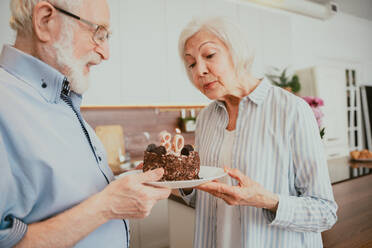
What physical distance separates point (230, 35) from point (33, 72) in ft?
2.40

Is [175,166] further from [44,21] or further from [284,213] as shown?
[44,21]

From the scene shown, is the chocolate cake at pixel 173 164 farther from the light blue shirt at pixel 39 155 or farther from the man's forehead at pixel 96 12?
the man's forehead at pixel 96 12

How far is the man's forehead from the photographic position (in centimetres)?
82

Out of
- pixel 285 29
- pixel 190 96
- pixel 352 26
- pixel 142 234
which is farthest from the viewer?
pixel 352 26

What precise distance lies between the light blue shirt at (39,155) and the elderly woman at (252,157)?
0.35 m

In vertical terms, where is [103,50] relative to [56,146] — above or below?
above

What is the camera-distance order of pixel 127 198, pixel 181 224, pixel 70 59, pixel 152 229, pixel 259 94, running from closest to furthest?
pixel 127 198, pixel 70 59, pixel 259 94, pixel 181 224, pixel 152 229

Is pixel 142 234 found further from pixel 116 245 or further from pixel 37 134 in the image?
pixel 37 134

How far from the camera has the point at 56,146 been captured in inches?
27.6

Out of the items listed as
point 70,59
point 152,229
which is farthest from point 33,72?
point 152,229

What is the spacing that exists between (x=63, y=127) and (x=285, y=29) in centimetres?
439

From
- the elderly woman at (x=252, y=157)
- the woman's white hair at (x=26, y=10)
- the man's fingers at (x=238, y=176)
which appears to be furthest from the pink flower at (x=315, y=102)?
the woman's white hair at (x=26, y=10)

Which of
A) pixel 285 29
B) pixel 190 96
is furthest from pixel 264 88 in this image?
pixel 285 29

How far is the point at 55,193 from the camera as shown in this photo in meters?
0.67
